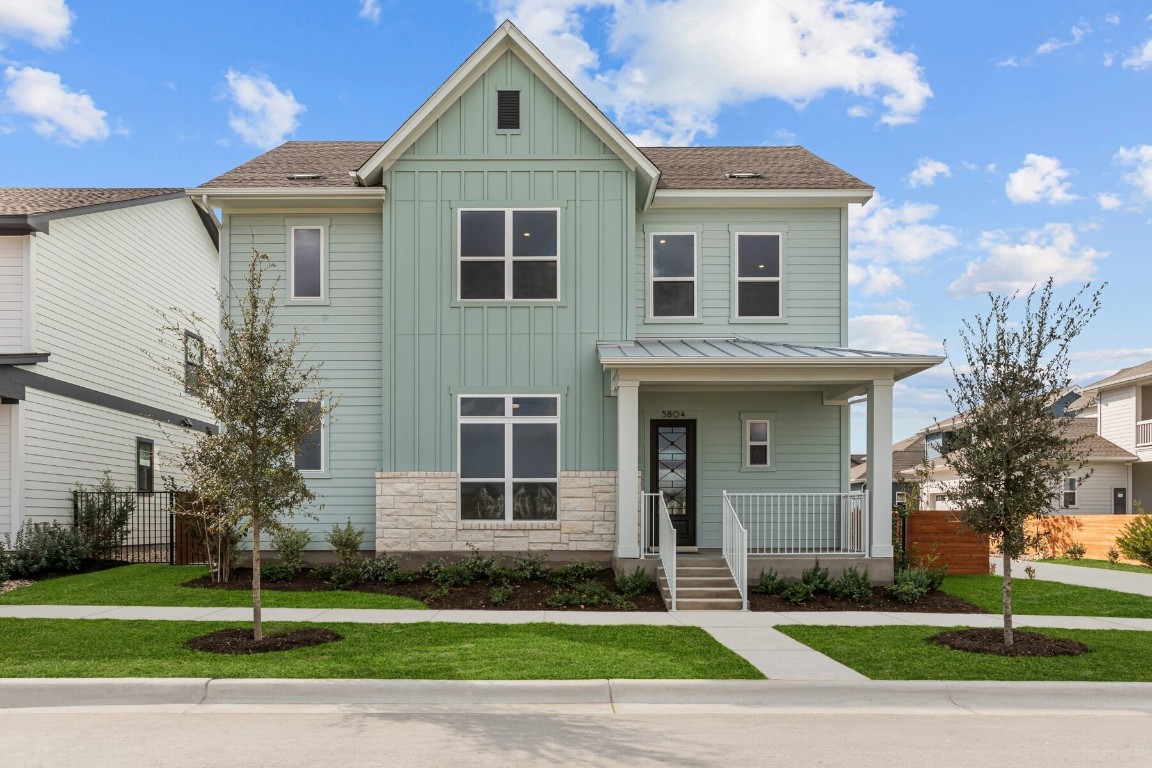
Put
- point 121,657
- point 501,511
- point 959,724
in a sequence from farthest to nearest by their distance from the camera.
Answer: point 501,511, point 121,657, point 959,724

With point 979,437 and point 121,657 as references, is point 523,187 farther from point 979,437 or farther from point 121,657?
point 121,657

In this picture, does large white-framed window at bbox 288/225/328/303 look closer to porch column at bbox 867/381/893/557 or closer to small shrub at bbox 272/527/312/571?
small shrub at bbox 272/527/312/571

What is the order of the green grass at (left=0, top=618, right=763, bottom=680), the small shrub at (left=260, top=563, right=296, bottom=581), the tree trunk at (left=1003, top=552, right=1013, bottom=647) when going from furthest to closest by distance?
the small shrub at (left=260, top=563, right=296, bottom=581) < the tree trunk at (left=1003, top=552, right=1013, bottom=647) < the green grass at (left=0, top=618, right=763, bottom=680)

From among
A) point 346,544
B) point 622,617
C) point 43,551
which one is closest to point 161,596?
→ point 346,544

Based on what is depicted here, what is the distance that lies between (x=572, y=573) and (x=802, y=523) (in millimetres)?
4313

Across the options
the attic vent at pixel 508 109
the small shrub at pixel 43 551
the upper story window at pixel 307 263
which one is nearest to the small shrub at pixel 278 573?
the small shrub at pixel 43 551

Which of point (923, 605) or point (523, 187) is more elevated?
point (523, 187)

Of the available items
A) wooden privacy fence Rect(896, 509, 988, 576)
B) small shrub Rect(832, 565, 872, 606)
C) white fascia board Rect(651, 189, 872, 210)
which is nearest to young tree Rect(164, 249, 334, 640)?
small shrub Rect(832, 565, 872, 606)

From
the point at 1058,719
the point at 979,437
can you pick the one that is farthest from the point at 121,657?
the point at 979,437

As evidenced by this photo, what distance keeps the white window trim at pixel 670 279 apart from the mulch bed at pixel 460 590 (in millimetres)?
4668

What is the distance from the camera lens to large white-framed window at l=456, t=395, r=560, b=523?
15352mm

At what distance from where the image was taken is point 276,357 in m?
9.87

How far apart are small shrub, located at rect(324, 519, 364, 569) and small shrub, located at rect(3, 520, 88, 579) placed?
464cm

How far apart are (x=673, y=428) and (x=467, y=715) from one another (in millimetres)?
9725
